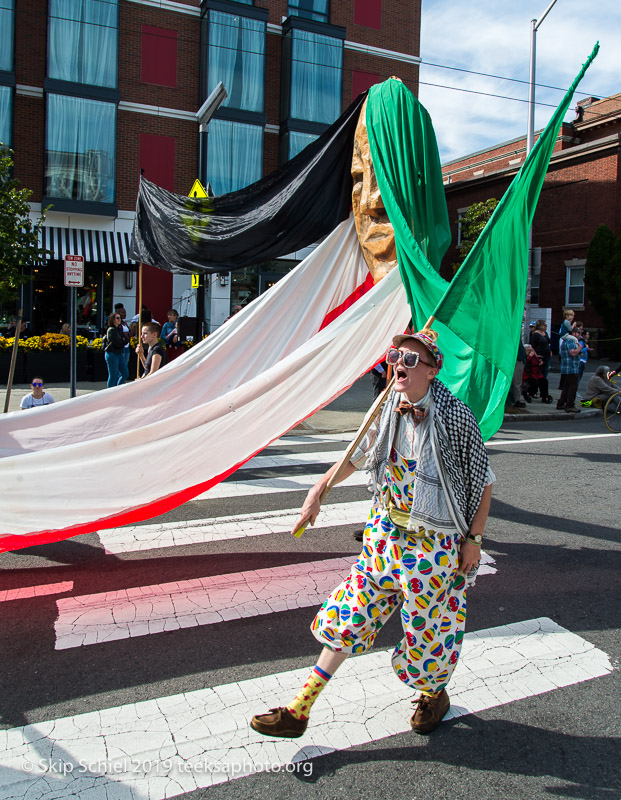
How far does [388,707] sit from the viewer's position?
339 centimetres

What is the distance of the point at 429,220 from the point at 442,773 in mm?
3588

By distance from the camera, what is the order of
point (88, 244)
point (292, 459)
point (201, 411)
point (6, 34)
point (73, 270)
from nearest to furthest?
1. point (201, 411)
2. point (292, 459)
3. point (73, 270)
4. point (6, 34)
5. point (88, 244)

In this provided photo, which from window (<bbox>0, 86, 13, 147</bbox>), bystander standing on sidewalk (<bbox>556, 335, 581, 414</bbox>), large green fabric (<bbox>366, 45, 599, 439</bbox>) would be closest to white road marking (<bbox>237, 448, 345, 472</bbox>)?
large green fabric (<bbox>366, 45, 599, 439</bbox>)

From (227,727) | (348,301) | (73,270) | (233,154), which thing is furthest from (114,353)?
(233,154)

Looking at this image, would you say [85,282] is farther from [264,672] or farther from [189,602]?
[264,672]

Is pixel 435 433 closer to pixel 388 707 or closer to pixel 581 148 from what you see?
pixel 388 707

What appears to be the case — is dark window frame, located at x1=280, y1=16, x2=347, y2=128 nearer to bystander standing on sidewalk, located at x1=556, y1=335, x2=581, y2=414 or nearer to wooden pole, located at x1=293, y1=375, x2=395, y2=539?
bystander standing on sidewalk, located at x1=556, y1=335, x2=581, y2=414

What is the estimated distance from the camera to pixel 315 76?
26.4 meters

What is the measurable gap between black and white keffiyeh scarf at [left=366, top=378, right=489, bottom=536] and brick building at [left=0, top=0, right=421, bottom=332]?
19.6 m

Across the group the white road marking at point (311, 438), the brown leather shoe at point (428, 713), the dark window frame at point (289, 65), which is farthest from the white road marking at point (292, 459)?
the dark window frame at point (289, 65)

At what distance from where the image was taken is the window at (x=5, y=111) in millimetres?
21922

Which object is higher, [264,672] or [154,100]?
[154,100]

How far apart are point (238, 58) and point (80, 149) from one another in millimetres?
6920

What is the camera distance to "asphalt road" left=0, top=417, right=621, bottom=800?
2.87m
